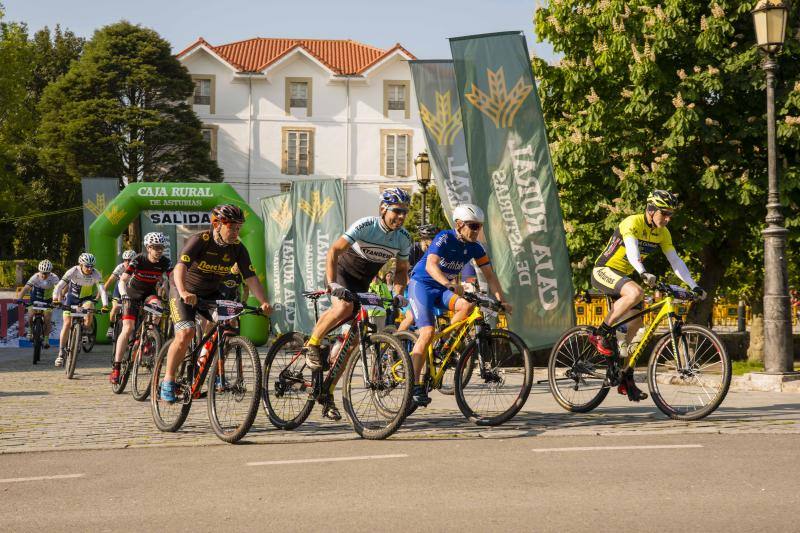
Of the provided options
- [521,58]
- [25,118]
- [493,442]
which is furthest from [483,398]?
[25,118]

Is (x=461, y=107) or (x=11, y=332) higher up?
(x=461, y=107)

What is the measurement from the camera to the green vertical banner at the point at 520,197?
1317 centimetres

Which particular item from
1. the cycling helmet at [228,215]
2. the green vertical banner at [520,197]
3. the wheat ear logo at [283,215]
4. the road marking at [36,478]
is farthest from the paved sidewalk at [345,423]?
the wheat ear logo at [283,215]

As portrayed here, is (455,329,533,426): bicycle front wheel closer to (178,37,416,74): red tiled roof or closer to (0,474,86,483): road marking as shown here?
(0,474,86,483): road marking

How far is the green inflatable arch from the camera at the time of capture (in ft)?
78.1

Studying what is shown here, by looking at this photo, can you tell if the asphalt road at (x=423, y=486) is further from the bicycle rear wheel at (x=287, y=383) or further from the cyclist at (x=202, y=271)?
the cyclist at (x=202, y=271)

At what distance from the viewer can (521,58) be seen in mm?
13391

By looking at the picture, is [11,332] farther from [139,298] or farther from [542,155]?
[542,155]

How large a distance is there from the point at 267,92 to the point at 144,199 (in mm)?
38767

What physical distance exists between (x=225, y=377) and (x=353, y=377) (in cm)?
99

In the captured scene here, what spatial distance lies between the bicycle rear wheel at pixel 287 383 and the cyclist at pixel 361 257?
0.10 metres

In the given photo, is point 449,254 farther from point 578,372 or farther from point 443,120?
point 443,120

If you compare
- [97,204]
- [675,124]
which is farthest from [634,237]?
[97,204]

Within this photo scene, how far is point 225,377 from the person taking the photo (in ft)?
25.5
